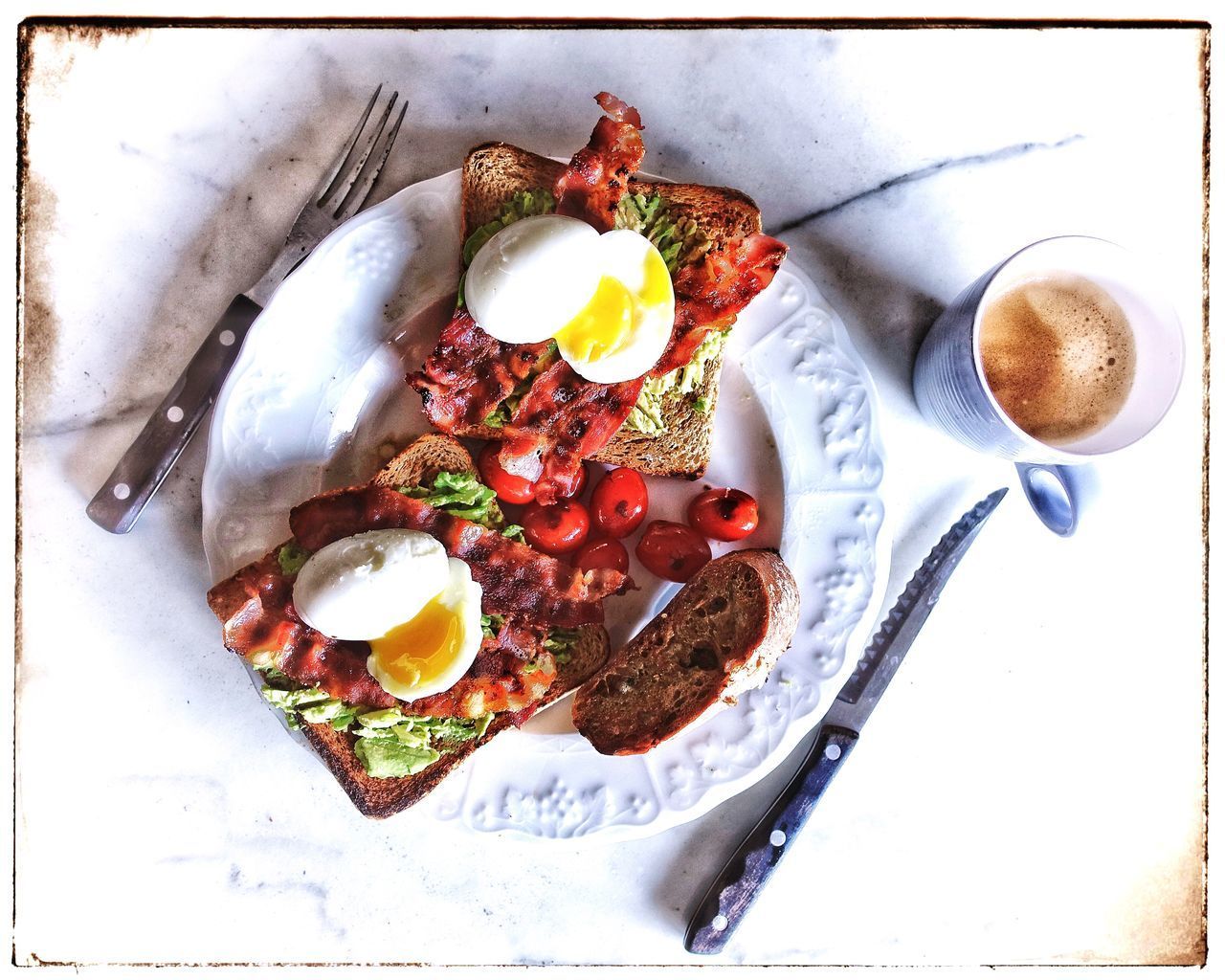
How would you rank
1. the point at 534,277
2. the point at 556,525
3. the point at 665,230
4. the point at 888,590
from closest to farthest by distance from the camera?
the point at 534,277 < the point at 665,230 < the point at 556,525 < the point at 888,590

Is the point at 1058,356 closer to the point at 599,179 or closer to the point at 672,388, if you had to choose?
the point at 672,388

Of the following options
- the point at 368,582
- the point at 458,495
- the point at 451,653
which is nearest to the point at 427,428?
the point at 458,495

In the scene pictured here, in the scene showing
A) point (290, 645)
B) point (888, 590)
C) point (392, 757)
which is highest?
point (290, 645)

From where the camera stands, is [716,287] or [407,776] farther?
[407,776]

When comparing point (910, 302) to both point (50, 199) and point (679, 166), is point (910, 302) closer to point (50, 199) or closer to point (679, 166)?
point (679, 166)

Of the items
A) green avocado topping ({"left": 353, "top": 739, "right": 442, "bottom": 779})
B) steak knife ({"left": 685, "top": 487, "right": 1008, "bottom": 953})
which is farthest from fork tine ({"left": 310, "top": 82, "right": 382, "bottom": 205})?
steak knife ({"left": 685, "top": 487, "right": 1008, "bottom": 953})

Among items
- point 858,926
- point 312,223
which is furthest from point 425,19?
point 858,926
